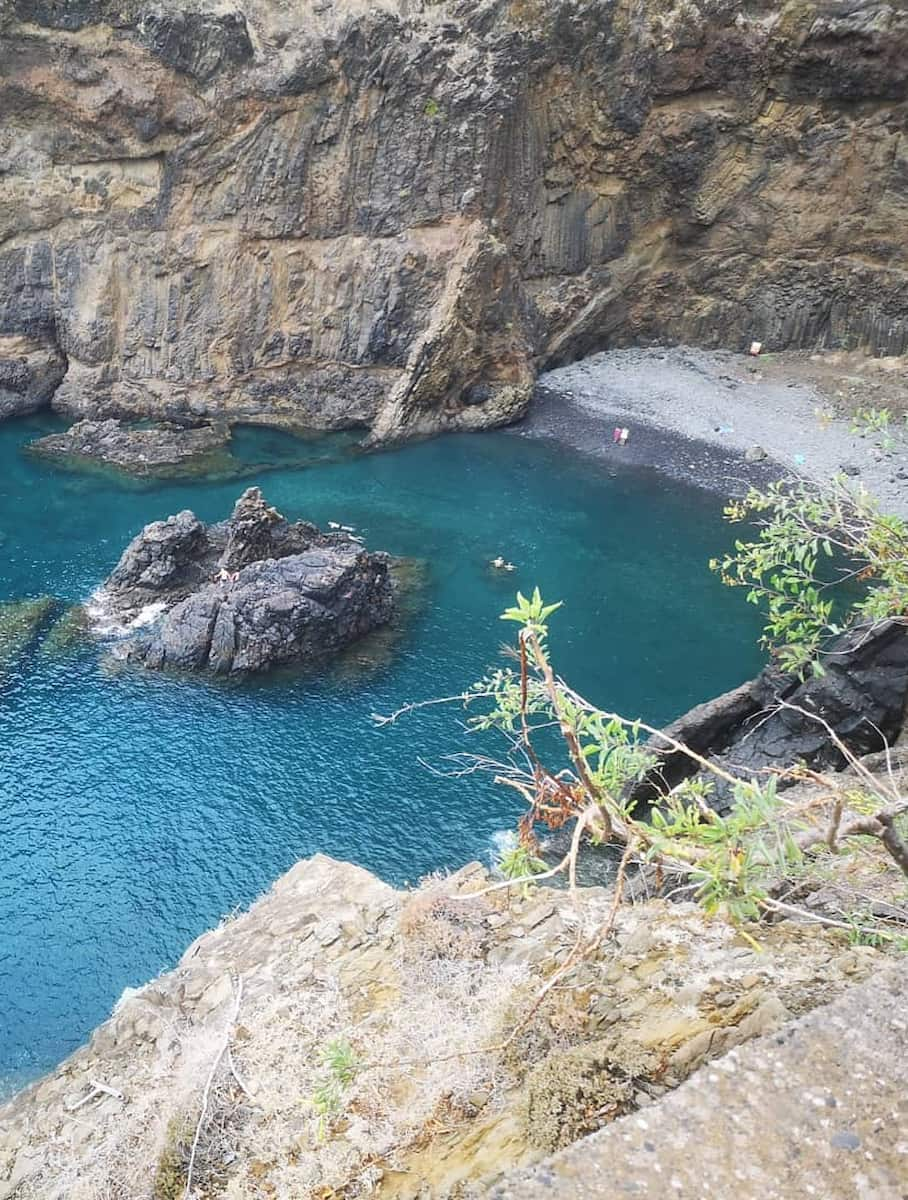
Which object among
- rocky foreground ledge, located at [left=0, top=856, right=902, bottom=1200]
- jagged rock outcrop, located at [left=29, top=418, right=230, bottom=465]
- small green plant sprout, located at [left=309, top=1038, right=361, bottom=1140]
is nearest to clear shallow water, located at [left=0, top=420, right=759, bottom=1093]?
jagged rock outcrop, located at [left=29, top=418, right=230, bottom=465]

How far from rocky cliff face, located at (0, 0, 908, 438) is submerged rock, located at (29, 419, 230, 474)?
264 cm

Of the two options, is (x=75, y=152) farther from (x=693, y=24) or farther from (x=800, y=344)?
(x=800, y=344)

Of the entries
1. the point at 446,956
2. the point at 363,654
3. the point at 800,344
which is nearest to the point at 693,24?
the point at 800,344

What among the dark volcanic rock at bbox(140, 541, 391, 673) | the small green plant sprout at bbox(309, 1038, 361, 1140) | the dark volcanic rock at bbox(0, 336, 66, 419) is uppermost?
the small green plant sprout at bbox(309, 1038, 361, 1140)

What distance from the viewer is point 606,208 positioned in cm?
4450

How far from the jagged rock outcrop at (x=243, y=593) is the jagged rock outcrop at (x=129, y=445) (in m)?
8.00

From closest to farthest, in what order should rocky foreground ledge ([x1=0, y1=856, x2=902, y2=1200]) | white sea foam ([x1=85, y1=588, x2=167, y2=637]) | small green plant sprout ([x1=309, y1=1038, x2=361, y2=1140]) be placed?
rocky foreground ledge ([x1=0, y1=856, x2=902, y2=1200]), small green plant sprout ([x1=309, y1=1038, x2=361, y2=1140]), white sea foam ([x1=85, y1=588, x2=167, y2=637])

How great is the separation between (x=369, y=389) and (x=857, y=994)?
3976cm

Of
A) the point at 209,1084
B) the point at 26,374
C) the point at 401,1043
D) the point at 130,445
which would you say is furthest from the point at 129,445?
the point at 401,1043

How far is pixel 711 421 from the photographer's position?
42156mm

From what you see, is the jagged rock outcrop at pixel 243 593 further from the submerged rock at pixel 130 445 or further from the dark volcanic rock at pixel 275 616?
the submerged rock at pixel 130 445

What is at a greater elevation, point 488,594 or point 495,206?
point 495,206

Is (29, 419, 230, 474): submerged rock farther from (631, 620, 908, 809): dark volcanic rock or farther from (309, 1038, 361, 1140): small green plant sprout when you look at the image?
(309, 1038, 361, 1140): small green plant sprout

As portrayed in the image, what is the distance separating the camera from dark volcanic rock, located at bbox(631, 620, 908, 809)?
17.9m
